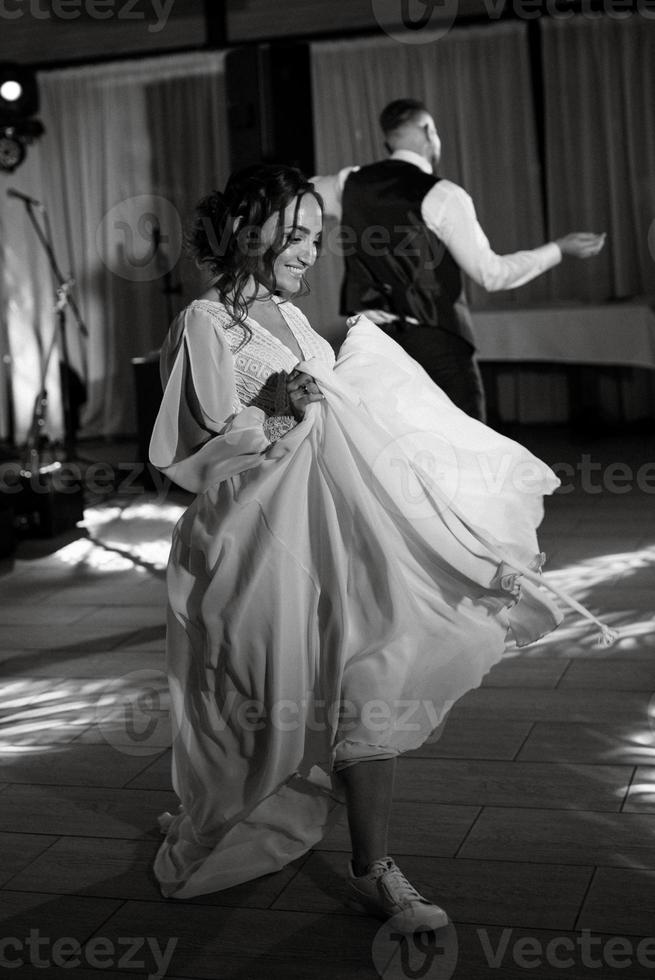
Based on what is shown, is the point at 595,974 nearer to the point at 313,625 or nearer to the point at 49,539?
the point at 313,625

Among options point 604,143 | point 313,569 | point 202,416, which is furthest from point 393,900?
point 604,143

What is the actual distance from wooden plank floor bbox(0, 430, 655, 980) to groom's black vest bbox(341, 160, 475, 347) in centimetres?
110

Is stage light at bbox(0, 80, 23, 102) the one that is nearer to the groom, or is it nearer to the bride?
the groom

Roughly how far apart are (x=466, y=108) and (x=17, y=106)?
9.77ft

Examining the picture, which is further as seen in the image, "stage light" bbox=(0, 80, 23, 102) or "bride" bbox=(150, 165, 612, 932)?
"stage light" bbox=(0, 80, 23, 102)

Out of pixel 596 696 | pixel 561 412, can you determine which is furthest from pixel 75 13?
pixel 596 696

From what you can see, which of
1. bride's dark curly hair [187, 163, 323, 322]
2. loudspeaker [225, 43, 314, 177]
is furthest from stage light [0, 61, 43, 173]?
bride's dark curly hair [187, 163, 323, 322]

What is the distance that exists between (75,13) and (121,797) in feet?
25.5

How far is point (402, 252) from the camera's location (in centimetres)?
399

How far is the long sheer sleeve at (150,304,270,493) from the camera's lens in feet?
7.44

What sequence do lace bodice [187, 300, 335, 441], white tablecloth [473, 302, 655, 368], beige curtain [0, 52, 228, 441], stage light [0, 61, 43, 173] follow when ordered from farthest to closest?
beige curtain [0, 52, 228, 441] < stage light [0, 61, 43, 173] < white tablecloth [473, 302, 655, 368] < lace bodice [187, 300, 335, 441]

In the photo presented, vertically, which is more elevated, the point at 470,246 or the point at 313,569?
the point at 470,246

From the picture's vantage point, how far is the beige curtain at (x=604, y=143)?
330 inches

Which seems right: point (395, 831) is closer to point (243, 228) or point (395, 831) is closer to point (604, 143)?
point (243, 228)
